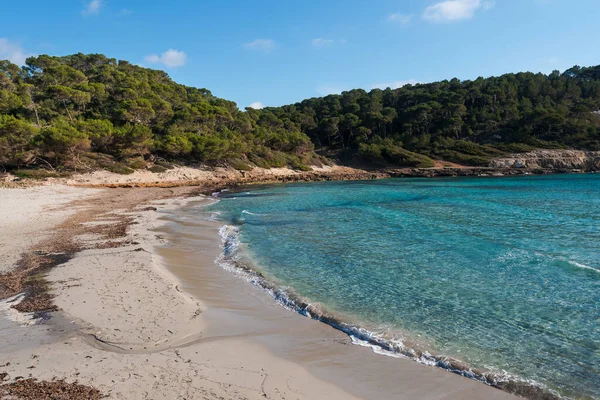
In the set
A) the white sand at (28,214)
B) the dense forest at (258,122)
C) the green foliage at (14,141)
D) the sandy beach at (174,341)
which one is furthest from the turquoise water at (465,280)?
the dense forest at (258,122)

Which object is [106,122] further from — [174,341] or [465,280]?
[465,280]

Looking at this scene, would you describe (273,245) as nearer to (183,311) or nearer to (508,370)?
(183,311)

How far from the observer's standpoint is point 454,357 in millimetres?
5469

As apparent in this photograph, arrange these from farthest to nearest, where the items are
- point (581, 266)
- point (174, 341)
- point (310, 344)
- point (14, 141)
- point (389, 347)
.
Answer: point (14, 141) < point (581, 266) < point (310, 344) < point (389, 347) < point (174, 341)

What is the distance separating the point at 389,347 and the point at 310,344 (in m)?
1.31

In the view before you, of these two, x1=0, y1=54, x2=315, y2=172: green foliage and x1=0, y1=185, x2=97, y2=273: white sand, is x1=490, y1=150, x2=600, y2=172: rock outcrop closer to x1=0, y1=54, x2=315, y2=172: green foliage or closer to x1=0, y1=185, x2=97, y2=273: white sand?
x1=0, y1=54, x2=315, y2=172: green foliage

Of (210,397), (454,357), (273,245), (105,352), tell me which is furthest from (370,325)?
(273,245)

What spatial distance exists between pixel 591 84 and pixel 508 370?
102 metres

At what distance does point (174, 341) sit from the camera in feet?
18.5

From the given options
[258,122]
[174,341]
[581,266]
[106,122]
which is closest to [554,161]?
[258,122]

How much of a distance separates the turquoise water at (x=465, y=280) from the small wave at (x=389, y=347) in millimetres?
148

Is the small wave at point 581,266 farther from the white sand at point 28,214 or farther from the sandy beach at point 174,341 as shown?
the white sand at point 28,214

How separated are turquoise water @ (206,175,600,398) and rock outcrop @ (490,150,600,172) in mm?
48886

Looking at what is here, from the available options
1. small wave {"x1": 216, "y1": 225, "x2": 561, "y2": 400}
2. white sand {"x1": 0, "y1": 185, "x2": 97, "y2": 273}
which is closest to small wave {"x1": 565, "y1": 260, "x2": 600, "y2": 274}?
small wave {"x1": 216, "y1": 225, "x2": 561, "y2": 400}
